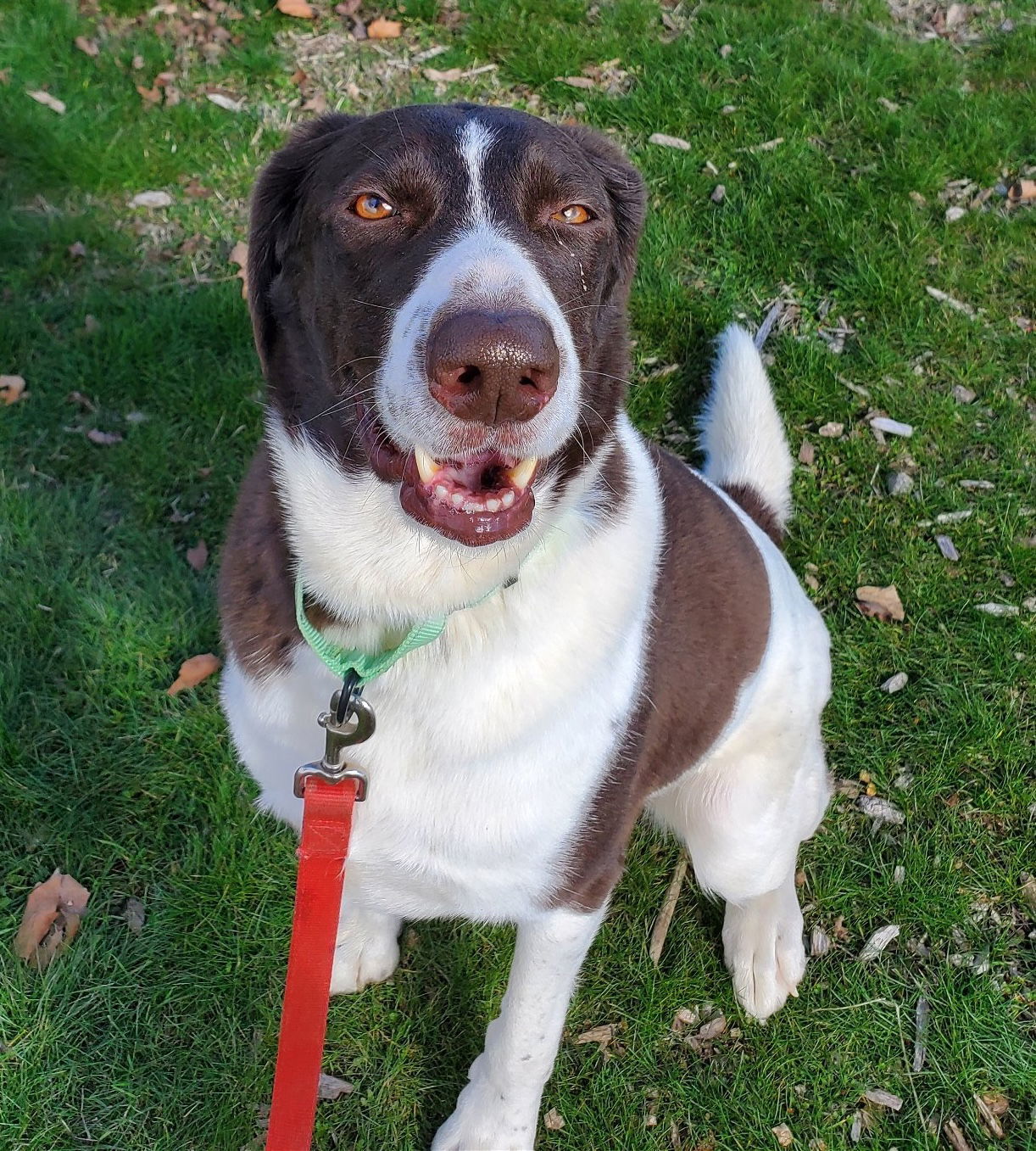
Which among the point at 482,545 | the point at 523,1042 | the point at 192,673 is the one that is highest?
the point at 482,545

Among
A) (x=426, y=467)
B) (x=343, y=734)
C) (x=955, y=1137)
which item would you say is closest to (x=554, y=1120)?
(x=955, y=1137)

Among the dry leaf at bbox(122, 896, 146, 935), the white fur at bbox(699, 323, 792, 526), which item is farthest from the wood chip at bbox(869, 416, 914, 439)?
the dry leaf at bbox(122, 896, 146, 935)

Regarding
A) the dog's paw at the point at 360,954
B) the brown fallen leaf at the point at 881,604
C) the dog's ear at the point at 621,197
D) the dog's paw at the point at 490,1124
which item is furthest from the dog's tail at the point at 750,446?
the dog's paw at the point at 490,1124

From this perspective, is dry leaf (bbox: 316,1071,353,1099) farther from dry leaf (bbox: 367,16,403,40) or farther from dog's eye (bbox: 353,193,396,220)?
dry leaf (bbox: 367,16,403,40)

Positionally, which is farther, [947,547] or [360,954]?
[947,547]

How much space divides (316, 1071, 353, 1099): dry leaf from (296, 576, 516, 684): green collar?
50.4 inches

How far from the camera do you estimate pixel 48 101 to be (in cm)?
507

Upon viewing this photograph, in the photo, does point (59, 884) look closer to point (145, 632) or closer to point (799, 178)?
point (145, 632)

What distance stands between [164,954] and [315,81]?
14.1 ft

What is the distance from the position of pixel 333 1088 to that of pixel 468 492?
5.72ft

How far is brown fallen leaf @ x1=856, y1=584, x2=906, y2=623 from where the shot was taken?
3596mm

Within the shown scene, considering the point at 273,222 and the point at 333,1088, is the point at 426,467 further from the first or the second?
the point at 333,1088

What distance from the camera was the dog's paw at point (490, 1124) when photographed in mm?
2420

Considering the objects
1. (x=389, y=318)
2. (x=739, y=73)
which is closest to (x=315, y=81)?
(x=739, y=73)
